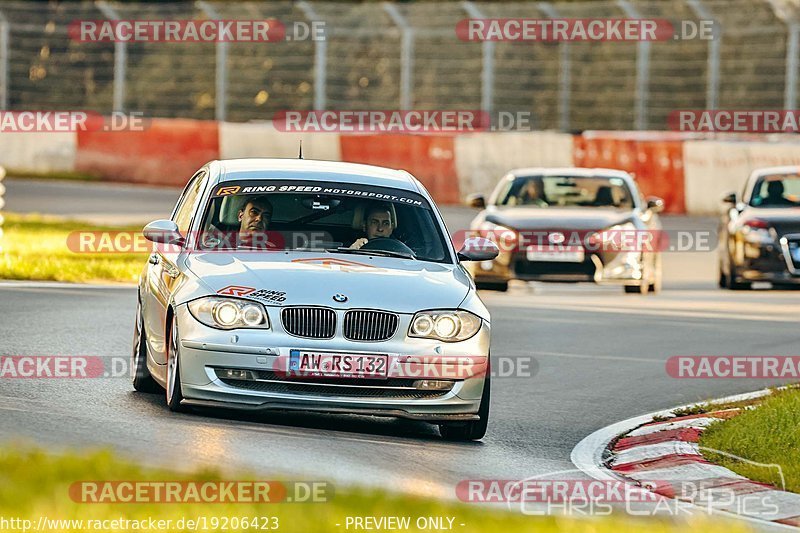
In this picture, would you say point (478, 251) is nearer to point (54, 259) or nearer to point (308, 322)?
point (308, 322)

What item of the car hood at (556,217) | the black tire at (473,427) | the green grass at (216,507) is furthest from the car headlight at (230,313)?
the car hood at (556,217)

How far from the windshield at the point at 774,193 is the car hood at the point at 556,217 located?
1.96 meters

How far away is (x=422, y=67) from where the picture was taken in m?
40.8

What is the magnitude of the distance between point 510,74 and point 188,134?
7937 millimetres

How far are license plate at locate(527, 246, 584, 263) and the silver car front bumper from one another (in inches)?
374

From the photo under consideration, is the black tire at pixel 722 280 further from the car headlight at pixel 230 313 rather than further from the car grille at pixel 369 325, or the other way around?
the car headlight at pixel 230 313

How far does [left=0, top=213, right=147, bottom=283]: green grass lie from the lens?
19.2 m

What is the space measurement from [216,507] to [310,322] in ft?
9.96

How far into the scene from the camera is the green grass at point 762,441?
9.58m

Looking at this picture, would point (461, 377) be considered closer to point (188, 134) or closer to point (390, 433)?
point (390, 433)

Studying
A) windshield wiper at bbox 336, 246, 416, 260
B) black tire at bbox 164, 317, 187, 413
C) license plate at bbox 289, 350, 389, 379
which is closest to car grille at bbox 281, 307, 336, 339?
license plate at bbox 289, 350, 389, 379

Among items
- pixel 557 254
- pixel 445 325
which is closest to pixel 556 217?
pixel 557 254

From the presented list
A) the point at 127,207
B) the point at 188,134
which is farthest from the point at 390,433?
the point at 188,134

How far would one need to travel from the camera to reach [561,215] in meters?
20.0
